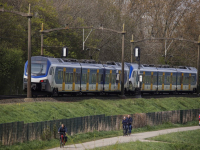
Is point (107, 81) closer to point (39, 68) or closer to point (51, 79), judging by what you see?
point (51, 79)

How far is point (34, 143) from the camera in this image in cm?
2642

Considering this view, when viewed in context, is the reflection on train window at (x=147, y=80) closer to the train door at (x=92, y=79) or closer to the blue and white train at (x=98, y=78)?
the blue and white train at (x=98, y=78)

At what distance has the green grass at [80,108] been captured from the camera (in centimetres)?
2838

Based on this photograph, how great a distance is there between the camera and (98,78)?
4559cm

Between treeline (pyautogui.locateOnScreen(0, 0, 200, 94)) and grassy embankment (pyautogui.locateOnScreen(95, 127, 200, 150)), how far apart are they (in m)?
13.8

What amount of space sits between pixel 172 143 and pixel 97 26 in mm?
43859

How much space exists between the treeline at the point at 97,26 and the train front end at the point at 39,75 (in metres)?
5.01

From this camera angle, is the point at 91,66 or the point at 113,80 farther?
the point at 113,80

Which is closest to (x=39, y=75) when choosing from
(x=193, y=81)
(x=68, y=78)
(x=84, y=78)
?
(x=68, y=78)

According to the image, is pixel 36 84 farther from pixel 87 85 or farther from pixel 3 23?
pixel 3 23

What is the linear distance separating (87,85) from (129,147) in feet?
57.2

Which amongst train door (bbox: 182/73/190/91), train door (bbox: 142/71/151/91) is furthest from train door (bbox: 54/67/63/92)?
train door (bbox: 182/73/190/91)

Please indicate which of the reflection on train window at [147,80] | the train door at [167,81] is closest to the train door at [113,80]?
the reflection on train window at [147,80]

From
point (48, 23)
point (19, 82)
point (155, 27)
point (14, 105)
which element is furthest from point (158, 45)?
point (14, 105)
